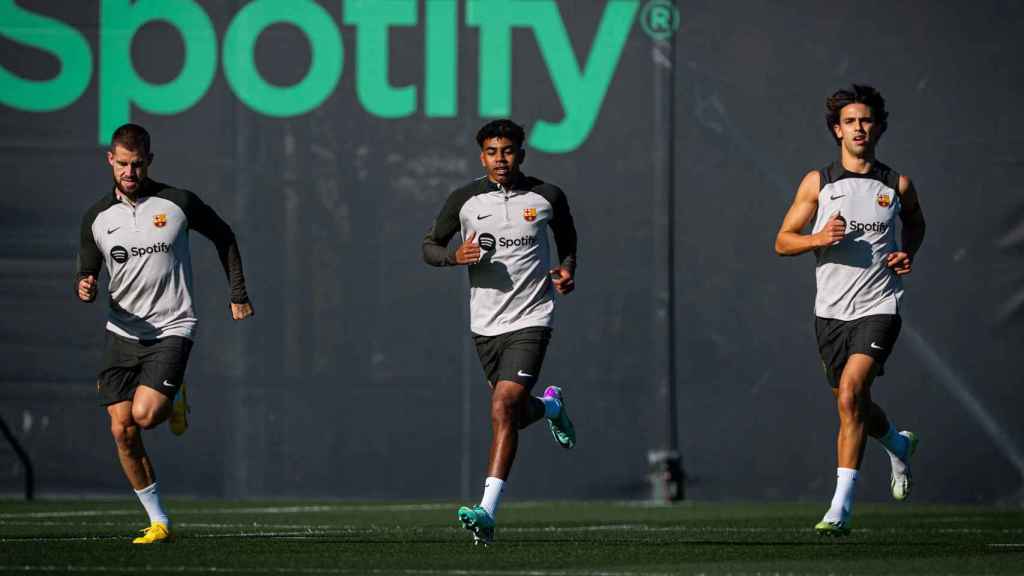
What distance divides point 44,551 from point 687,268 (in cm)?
626

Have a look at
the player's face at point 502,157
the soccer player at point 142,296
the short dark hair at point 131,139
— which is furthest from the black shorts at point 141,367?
the player's face at point 502,157

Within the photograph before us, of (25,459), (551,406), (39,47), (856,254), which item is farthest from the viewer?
(39,47)

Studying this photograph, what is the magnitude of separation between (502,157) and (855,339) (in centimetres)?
196

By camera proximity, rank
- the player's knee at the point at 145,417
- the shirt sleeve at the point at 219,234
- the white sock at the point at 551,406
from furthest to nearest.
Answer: the white sock at the point at 551,406 → the shirt sleeve at the point at 219,234 → the player's knee at the point at 145,417

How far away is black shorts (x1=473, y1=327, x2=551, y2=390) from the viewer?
8898 millimetres

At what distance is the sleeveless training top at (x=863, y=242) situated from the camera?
9219 mm

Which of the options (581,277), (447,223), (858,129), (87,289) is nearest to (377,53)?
(581,277)

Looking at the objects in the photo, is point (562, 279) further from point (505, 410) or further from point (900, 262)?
point (900, 262)

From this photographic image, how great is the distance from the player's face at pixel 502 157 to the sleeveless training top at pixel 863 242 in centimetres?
154

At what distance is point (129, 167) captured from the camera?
8.84m

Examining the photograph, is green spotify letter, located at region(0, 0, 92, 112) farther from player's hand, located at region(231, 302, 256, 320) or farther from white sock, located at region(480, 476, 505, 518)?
white sock, located at region(480, 476, 505, 518)

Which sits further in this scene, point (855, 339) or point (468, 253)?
point (855, 339)

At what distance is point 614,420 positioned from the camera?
1339 centimetres

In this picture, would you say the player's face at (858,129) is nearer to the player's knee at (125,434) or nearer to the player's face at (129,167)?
the player's face at (129,167)
